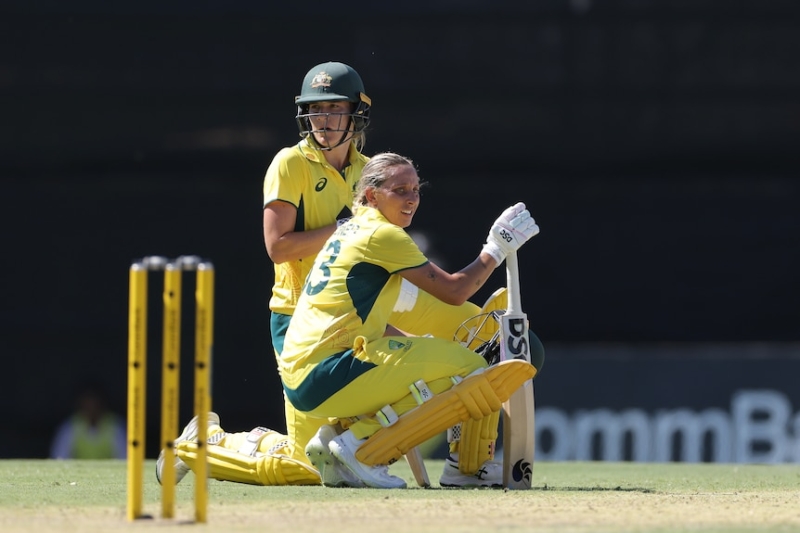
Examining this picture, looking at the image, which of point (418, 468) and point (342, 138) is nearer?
point (418, 468)

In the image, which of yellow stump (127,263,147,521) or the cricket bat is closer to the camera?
yellow stump (127,263,147,521)

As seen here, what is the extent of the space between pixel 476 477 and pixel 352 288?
2.30 feet

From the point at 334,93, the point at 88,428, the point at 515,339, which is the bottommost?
the point at 88,428

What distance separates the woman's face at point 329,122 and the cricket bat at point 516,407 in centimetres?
82

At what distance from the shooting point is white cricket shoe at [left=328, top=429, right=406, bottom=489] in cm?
403

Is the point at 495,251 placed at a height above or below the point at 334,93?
below

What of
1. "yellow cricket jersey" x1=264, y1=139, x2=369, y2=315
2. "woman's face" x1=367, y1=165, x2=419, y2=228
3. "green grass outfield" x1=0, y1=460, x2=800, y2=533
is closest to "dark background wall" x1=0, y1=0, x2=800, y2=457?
"green grass outfield" x1=0, y1=460, x2=800, y2=533

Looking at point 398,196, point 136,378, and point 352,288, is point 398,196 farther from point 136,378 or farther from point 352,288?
point 136,378

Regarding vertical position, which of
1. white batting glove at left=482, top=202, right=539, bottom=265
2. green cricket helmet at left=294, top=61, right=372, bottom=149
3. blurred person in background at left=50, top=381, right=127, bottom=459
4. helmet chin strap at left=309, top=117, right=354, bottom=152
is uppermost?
green cricket helmet at left=294, top=61, right=372, bottom=149

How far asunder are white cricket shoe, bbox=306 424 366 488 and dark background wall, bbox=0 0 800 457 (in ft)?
11.3

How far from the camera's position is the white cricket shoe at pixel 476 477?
4285 mm

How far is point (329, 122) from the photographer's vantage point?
466 centimetres

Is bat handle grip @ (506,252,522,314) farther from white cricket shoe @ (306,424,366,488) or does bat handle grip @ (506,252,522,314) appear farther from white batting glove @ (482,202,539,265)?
white cricket shoe @ (306,424,366,488)

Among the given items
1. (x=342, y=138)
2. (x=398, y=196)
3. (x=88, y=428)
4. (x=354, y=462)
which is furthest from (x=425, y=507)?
(x=88, y=428)
